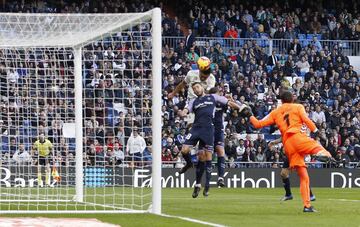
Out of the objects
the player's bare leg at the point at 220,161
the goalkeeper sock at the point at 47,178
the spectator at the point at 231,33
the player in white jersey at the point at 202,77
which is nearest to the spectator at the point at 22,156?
the goalkeeper sock at the point at 47,178

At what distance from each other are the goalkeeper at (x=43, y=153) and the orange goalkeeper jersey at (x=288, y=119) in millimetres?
9302

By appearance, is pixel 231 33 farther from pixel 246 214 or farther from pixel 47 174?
pixel 246 214

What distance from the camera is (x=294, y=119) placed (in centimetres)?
1753

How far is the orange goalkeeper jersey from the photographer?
17.5 m

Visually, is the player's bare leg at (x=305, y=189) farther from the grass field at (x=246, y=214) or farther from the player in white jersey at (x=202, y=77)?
the player in white jersey at (x=202, y=77)

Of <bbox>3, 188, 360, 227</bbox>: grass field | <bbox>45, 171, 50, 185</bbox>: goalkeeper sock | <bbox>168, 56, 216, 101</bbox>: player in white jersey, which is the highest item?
<bbox>168, 56, 216, 101</bbox>: player in white jersey

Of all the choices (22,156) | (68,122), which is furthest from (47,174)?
(68,122)

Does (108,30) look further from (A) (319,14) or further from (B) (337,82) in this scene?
(A) (319,14)

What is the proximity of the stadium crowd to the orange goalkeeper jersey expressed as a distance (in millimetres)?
6771

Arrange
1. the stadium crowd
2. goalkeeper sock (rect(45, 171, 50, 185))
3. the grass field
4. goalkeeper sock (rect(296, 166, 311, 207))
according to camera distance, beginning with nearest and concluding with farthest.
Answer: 1. the grass field
2. goalkeeper sock (rect(296, 166, 311, 207))
3. goalkeeper sock (rect(45, 171, 50, 185))
4. the stadium crowd

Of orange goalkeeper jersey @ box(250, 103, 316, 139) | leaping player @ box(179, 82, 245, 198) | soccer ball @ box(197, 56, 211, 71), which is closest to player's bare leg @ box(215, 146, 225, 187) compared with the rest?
leaping player @ box(179, 82, 245, 198)

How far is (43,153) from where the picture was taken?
88.9 ft

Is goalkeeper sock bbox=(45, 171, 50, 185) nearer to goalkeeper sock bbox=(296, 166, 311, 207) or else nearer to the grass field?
the grass field

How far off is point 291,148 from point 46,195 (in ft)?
22.8
